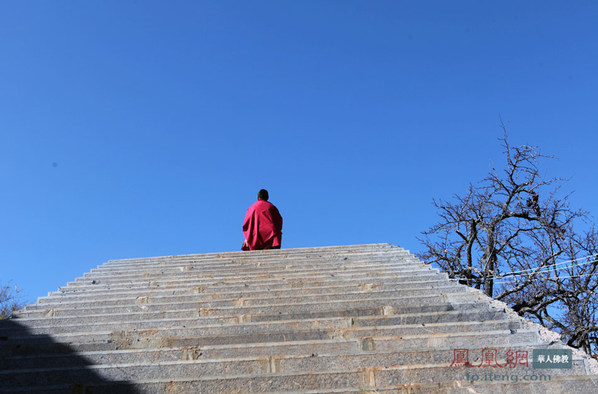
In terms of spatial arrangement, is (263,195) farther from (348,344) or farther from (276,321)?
(348,344)

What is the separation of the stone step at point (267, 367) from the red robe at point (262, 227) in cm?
521

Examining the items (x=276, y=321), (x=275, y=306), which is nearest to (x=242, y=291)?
(x=275, y=306)

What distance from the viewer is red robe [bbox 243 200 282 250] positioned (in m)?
8.94

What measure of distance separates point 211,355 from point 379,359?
4.42 ft

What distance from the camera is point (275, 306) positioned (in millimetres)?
4852

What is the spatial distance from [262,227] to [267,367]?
5.38 meters

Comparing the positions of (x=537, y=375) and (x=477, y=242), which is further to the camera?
(x=477, y=242)

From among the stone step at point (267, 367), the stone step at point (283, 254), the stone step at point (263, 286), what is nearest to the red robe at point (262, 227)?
the stone step at point (283, 254)

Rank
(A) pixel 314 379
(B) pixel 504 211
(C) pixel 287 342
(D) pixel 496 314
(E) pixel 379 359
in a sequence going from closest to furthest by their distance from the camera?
(A) pixel 314 379 < (E) pixel 379 359 < (C) pixel 287 342 < (D) pixel 496 314 < (B) pixel 504 211

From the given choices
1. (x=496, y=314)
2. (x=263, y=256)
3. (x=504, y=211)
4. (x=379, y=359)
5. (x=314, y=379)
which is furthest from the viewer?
(x=504, y=211)

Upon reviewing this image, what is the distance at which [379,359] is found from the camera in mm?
3689

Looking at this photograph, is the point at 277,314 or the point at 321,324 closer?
the point at 321,324

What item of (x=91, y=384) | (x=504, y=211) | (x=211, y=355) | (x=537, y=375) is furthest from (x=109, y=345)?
(x=504, y=211)

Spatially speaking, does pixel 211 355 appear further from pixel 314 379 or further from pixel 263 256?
pixel 263 256
